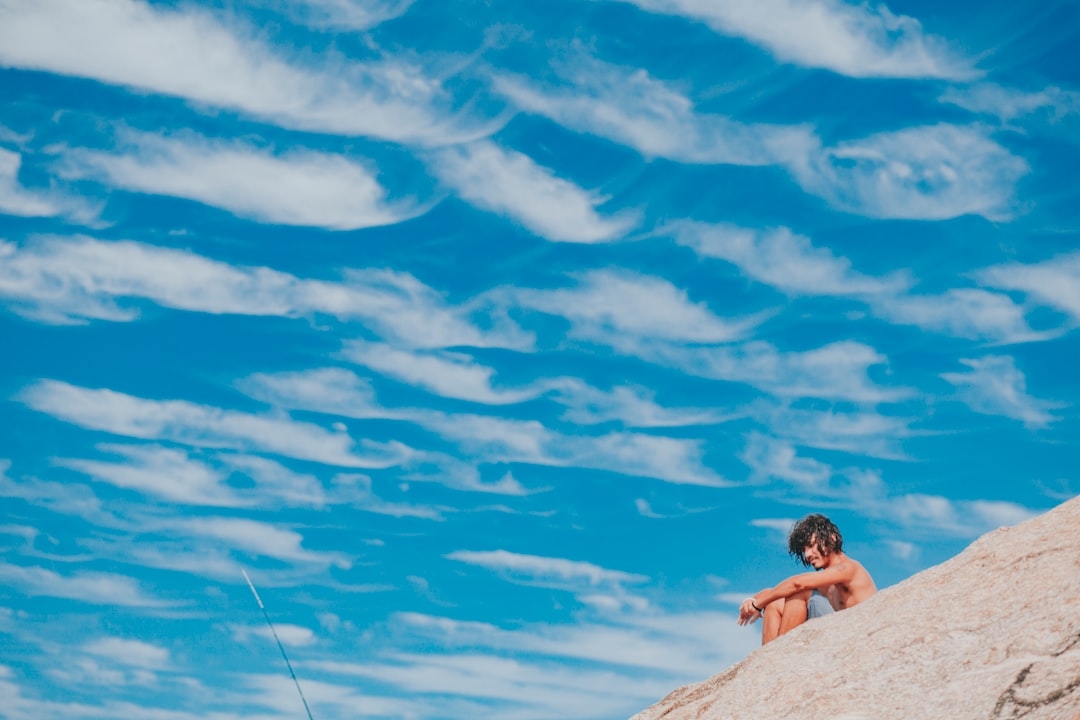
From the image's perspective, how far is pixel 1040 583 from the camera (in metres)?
9.20

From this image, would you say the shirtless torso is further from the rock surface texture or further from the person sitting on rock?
the rock surface texture

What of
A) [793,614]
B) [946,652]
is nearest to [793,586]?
[793,614]

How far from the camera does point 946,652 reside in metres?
8.96

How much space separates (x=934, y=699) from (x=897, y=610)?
2.13 meters

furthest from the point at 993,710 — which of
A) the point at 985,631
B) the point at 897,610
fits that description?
the point at 897,610

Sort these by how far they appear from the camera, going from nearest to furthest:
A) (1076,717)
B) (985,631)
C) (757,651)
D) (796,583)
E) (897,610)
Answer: (1076,717) → (985,631) → (897,610) → (757,651) → (796,583)

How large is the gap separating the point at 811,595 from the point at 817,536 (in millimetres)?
778

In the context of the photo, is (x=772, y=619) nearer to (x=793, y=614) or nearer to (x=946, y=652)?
(x=793, y=614)

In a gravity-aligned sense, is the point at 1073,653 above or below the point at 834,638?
A: below

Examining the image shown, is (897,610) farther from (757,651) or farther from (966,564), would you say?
(757,651)

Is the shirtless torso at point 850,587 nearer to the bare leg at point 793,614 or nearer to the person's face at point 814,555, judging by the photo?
the person's face at point 814,555

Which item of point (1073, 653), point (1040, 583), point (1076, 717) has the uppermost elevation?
point (1040, 583)

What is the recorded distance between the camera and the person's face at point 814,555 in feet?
44.0

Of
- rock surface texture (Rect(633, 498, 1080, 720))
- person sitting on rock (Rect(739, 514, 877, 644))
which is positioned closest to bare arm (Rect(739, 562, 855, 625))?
person sitting on rock (Rect(739, 514, 877, 644))
